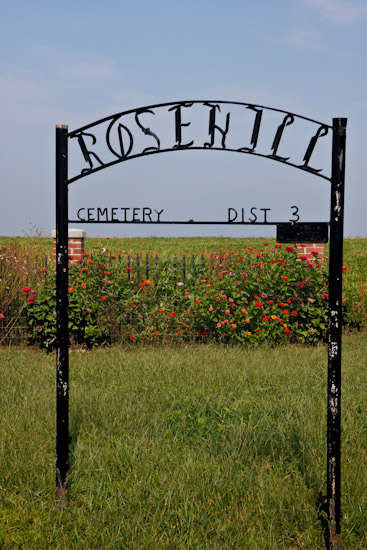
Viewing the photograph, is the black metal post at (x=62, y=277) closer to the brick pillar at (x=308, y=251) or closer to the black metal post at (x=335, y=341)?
the black metal post at (x=335, y=341)

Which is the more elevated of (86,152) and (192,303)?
(86,152)

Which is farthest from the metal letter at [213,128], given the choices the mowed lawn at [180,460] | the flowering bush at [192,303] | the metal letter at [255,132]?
the flowering bush at [192,303]

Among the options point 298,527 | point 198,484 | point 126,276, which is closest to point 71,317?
point 126,276

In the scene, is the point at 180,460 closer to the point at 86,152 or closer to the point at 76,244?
the point at 86,152

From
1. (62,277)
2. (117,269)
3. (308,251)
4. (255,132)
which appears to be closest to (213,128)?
(255,132)

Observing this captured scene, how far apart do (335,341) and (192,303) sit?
524cm

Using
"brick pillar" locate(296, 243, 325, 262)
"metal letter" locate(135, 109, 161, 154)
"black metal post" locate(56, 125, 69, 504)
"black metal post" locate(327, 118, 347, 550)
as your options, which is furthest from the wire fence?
"black metal post" locate(327, 118, 347, 550)

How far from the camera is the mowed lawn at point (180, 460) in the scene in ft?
10.9

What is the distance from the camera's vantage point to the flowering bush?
8.17m

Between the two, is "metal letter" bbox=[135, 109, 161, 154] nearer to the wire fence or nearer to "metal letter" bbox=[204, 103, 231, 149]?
"metal letter" bbox=[204, 103, 231, 149]

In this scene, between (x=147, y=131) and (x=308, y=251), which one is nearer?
(x=147, y=131)

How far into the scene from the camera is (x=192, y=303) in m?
8.46

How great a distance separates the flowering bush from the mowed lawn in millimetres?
1811

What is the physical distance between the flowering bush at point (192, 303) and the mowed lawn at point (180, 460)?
1.81 m
